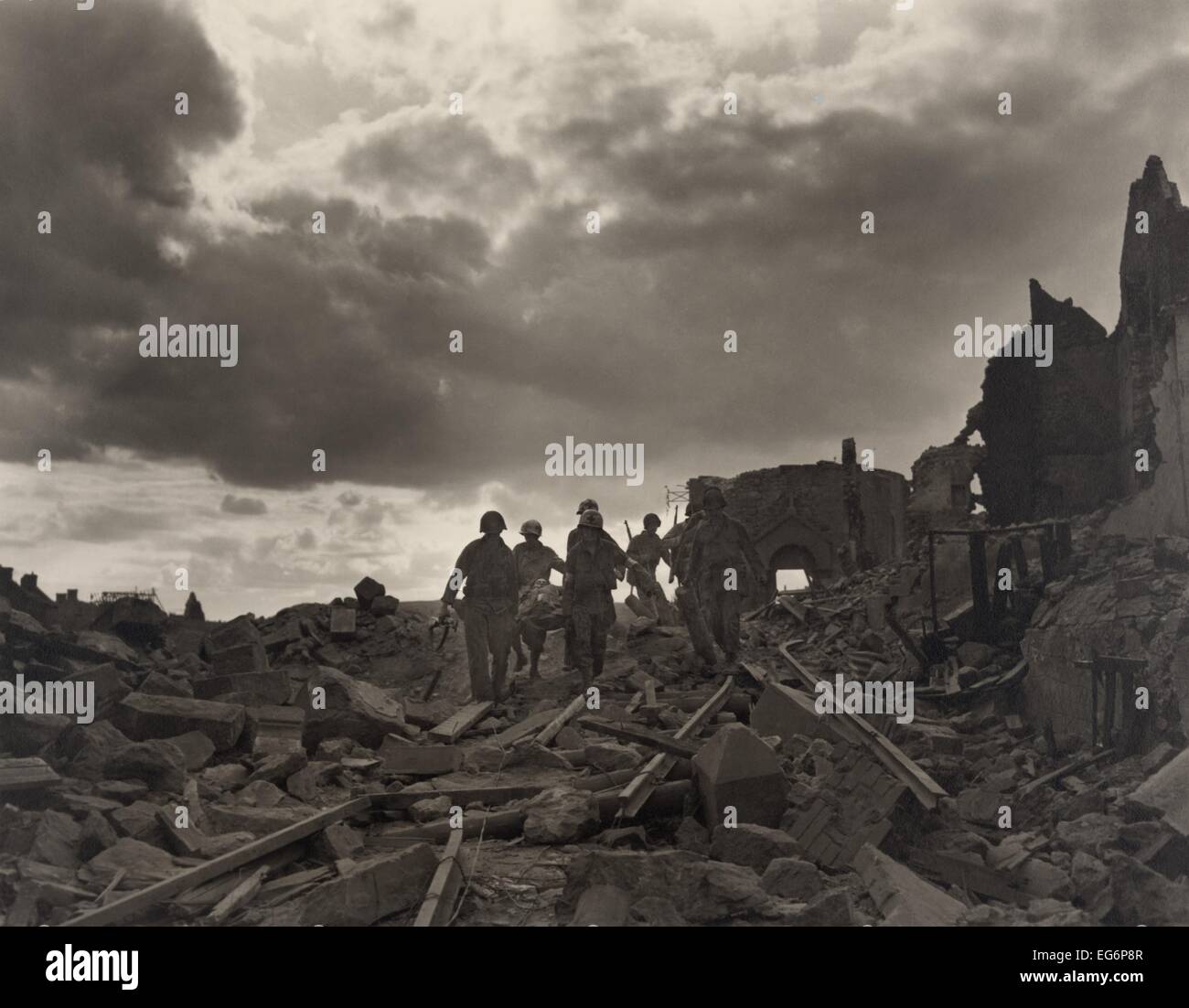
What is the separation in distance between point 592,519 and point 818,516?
822 inches

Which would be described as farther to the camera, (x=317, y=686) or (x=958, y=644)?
(x=958, y=644)

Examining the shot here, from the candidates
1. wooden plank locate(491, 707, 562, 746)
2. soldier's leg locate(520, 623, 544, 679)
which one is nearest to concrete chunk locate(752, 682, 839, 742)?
wooden plank locate(491, 707, 562, 746)

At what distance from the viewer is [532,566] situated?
1348 cm

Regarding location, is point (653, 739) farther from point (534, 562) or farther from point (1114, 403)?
point (1114, 403)

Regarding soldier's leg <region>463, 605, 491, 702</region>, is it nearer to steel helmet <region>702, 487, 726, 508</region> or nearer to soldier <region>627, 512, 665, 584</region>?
steel helmet <region>702, 487, 726, 508</region>

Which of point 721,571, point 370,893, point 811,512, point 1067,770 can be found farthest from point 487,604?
point 811,512

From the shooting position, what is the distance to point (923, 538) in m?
25.7

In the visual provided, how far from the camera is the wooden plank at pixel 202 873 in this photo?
14.5ft

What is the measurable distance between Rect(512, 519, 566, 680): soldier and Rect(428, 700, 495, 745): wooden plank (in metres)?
2.01

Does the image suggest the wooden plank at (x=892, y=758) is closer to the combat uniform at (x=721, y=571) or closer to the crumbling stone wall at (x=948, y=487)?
the combat uniform at (x=721, y=571)
